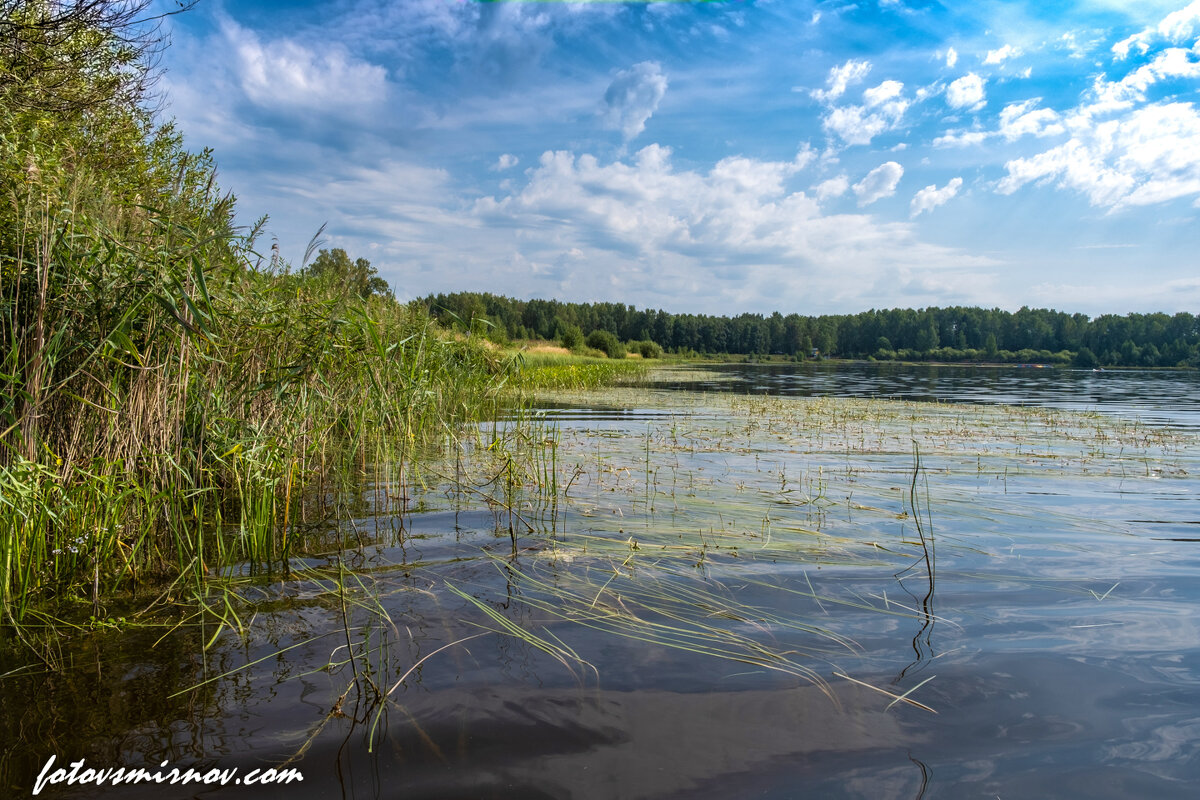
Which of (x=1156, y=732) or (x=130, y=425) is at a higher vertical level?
(x=130, y=425)

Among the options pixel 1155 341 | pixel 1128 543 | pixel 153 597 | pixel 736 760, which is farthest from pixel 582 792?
pixel 1155 341

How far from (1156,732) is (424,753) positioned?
309cm

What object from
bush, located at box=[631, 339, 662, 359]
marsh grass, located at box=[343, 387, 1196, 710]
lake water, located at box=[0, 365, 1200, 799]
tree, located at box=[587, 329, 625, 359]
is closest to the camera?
lake water, located at box=[0, 365, 1200, 799]

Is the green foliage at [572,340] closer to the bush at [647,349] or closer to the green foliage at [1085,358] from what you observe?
the bush at [647,349]

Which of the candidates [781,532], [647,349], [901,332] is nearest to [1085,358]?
[901,332]

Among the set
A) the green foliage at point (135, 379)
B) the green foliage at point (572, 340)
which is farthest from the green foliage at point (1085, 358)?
the green foliage at point (135, 379)

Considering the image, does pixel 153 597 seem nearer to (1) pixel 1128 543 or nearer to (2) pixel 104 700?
(2) pixel 104 700

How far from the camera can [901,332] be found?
130m

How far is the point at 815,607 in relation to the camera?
399cm

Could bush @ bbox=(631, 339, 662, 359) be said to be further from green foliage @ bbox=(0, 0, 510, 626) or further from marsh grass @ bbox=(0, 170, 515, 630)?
marsh grass @ bbox=(0, 170, 515, 630)

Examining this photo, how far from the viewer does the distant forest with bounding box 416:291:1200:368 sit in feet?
283

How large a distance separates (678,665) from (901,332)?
14057 cm

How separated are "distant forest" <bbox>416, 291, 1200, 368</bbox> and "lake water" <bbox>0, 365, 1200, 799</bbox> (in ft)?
245

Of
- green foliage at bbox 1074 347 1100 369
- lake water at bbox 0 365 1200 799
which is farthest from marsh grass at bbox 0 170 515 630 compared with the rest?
green foliage at bbox 1074 347 1100 369
